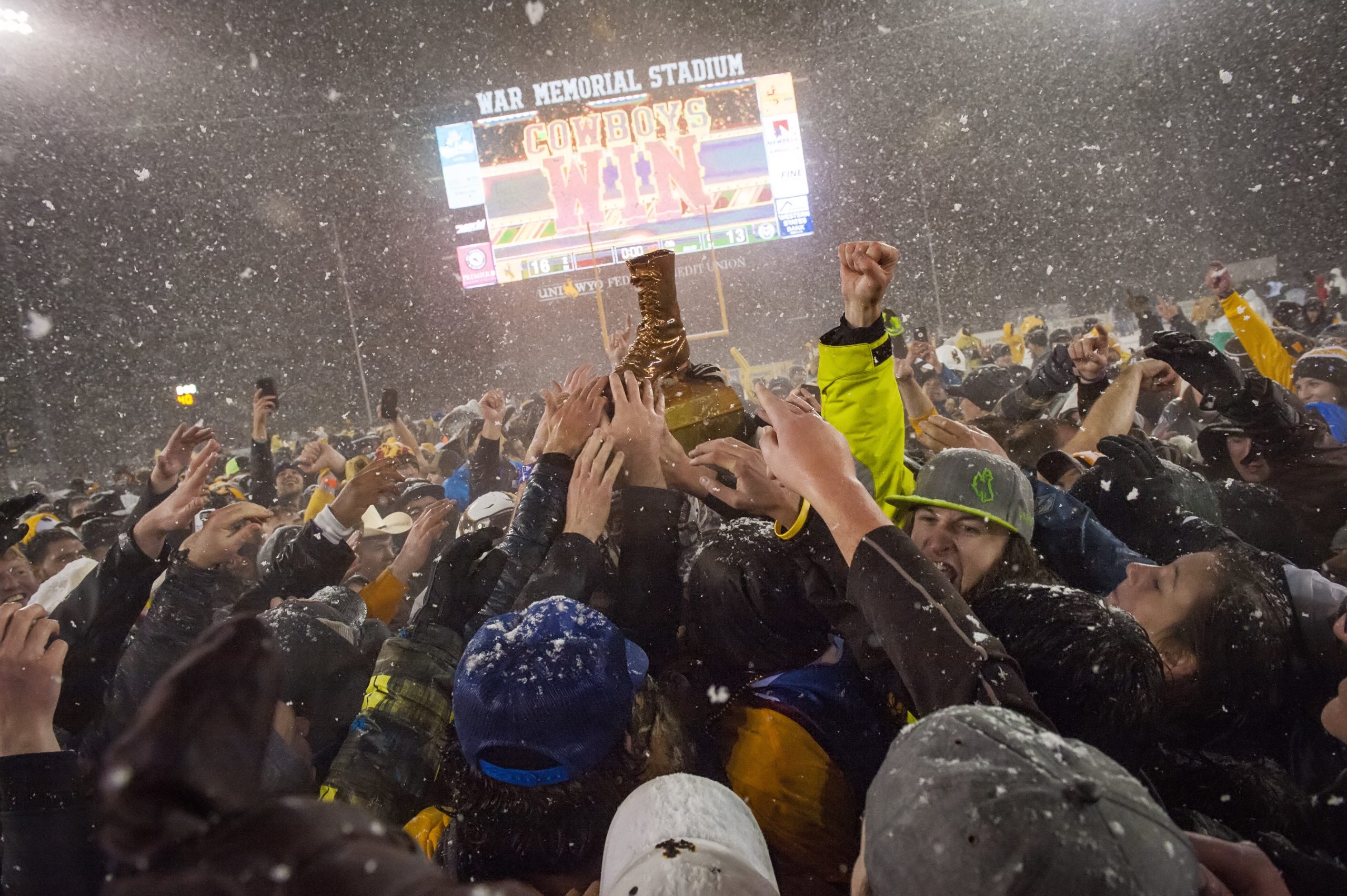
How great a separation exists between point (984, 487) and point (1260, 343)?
365cm

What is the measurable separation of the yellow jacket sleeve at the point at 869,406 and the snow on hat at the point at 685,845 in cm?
112

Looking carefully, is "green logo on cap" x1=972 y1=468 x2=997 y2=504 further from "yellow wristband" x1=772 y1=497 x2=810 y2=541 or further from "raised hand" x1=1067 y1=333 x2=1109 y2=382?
"raised hand" x1=1067 y1=333 x2=1109 y2=382

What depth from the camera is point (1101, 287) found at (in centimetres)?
2009

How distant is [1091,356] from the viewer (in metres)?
3.29

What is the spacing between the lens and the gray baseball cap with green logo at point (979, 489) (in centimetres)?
174

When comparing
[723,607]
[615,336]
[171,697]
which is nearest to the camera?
[171,697]

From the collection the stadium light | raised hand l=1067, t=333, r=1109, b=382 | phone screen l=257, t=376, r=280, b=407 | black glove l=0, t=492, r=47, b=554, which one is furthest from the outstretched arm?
the stadium light

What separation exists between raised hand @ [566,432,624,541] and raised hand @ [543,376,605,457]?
0.22ft

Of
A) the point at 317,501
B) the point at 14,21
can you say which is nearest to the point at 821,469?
the point at 317,501

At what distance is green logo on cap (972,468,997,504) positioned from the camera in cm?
175

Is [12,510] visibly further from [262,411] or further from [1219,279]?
[1219,279]

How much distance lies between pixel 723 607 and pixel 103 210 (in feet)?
95.9

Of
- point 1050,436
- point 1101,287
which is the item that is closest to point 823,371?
point 1050,436

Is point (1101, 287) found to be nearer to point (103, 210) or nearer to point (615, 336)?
point (615, 336)
